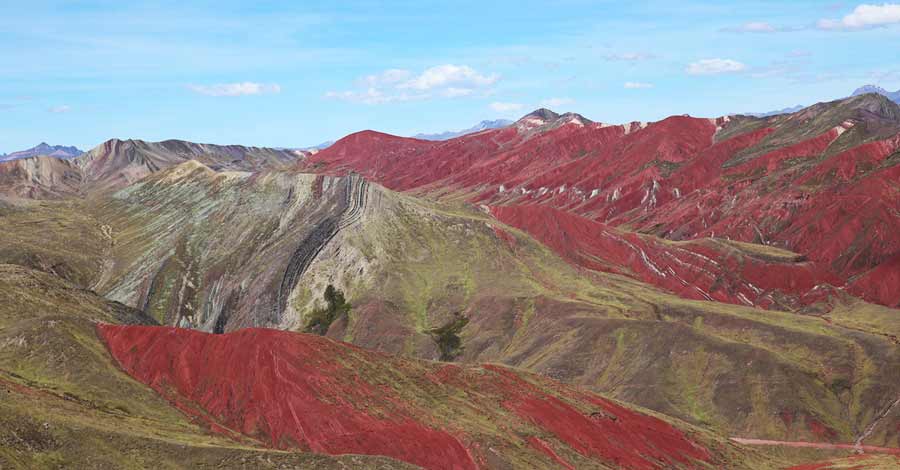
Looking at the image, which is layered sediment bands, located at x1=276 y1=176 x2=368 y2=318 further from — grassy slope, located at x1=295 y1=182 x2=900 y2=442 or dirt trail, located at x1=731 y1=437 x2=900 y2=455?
dirt trail, located at x1=731 y1=437 x2=900 y2=455

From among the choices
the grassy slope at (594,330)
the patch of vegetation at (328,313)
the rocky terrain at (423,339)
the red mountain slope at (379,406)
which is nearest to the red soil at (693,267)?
the rocky terrain at (423,339)

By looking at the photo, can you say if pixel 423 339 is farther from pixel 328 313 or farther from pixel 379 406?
pixel 379 406

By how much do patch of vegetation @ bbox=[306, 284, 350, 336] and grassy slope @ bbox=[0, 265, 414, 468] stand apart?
48.8m

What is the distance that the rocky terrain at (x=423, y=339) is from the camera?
77625 mm

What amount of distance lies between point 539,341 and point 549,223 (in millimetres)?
64471

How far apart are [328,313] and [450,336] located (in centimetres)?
2187

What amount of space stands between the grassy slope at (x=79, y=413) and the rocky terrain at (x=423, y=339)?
267 millimetres

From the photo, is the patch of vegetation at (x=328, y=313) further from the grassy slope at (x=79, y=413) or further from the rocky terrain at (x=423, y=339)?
the grassy slope at (x=79, y=413)

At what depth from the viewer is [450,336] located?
475 feet

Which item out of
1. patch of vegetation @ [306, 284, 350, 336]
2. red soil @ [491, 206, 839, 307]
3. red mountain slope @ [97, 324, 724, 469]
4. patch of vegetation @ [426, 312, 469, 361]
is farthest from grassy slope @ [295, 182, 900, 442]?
red mountain slope @ [97, 324, 724, 469]

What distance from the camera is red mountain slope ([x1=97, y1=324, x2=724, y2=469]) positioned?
76625mm

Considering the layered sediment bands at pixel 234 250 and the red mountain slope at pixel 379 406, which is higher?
the layered sediment bands at pixel 234 250

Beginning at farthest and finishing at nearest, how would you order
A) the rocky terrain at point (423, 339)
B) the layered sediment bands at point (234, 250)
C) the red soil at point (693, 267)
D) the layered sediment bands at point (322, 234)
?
the red soil at point (693, 267), the layered sediment bands at point (234, 250), the layered sediment bands at point (322, 234), the rocky terrain at point (423, 339)

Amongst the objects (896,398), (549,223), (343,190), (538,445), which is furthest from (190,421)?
(549,223)
